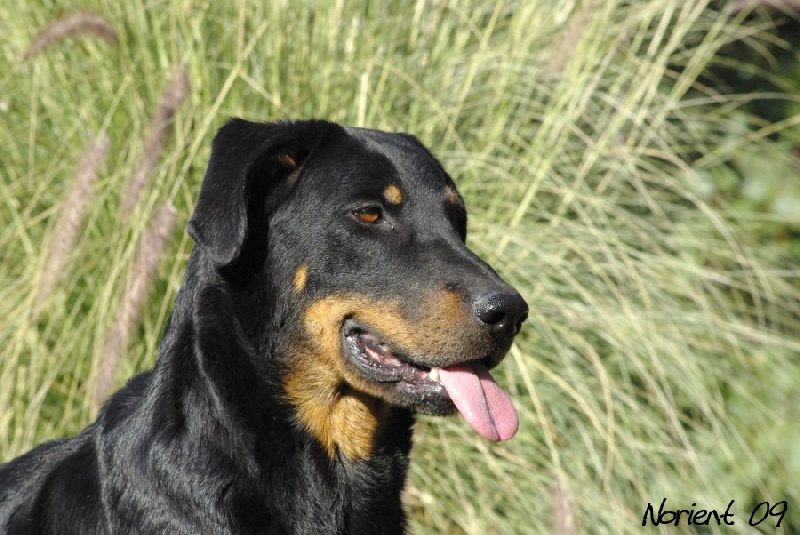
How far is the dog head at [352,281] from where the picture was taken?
8.73 feet

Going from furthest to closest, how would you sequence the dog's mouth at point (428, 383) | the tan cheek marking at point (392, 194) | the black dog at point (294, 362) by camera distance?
the tan cheek marking at point (392, 194), the dog's mouth at point (428, 383), the black dog at point (294, 362)

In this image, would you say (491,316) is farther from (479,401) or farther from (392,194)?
(392,194)

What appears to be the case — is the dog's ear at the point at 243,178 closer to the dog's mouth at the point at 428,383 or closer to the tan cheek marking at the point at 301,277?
the tan cheek marking at the point at 301,277

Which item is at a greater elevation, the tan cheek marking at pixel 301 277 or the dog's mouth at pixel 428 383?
the tan cheek marking at pixel 301 277

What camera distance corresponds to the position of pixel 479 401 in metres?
2.77

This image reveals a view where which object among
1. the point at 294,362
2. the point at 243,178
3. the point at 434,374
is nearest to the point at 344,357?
the point at 294,362

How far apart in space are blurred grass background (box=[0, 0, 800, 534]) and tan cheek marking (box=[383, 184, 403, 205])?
3.93 feet

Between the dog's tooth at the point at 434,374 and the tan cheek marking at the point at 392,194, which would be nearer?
the dog's tooth at the point at 434,374

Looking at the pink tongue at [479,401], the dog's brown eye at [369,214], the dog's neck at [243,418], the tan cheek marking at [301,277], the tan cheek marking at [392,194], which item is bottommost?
the dog's neck at [243,418]

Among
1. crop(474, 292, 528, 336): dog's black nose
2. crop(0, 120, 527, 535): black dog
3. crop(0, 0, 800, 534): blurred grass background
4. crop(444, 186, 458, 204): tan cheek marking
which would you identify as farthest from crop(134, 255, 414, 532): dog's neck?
Result: crop(0, 0, 800, 534): blurred grass background

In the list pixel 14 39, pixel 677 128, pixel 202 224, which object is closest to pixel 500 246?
pixel 677 128

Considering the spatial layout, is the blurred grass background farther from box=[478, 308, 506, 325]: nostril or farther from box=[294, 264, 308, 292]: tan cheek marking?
box=[478, 308, 506, 325]: nostril

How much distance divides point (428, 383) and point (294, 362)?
0.35 m

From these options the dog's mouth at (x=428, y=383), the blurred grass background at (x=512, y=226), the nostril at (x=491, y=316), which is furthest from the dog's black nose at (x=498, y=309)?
the blurred grass background at (x=512, y=226)
